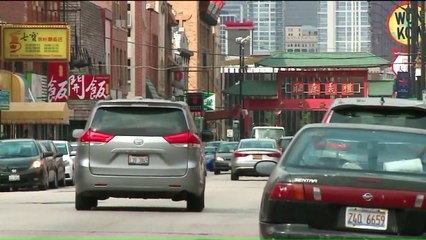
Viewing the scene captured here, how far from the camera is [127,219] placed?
17500 mm

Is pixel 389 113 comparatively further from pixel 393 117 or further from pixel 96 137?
pixel 96 137

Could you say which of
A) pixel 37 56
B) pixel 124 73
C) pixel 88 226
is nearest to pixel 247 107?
pixel 124 73

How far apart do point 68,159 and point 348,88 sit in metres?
60.4

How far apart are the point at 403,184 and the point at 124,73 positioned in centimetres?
7330

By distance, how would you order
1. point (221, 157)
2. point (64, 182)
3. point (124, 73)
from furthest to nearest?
point (124, 73)
point (221, 157)
point (64, 182)

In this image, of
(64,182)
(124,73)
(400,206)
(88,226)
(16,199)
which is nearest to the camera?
(400,206)

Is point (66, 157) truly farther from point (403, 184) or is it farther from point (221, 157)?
point (403, 184)

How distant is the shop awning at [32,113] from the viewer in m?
52.8

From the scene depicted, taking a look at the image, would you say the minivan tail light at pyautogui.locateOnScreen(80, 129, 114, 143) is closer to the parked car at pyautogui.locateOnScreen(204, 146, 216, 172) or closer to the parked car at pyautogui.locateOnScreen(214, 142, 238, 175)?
the parked car at pyautogui.locateOnScreen(214, 142, 238, 175)

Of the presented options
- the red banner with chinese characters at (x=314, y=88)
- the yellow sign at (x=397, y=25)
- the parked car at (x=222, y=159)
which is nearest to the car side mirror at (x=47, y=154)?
the parked car at (x=222, y=159)

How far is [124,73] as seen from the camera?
83375 millimetres

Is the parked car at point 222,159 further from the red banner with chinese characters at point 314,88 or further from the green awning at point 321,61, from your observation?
the red banner with chinese characters at point 314,88

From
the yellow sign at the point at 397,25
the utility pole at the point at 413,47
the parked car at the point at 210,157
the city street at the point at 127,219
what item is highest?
the yellow sign at the point at 397,25

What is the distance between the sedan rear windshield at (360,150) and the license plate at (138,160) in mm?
7684
